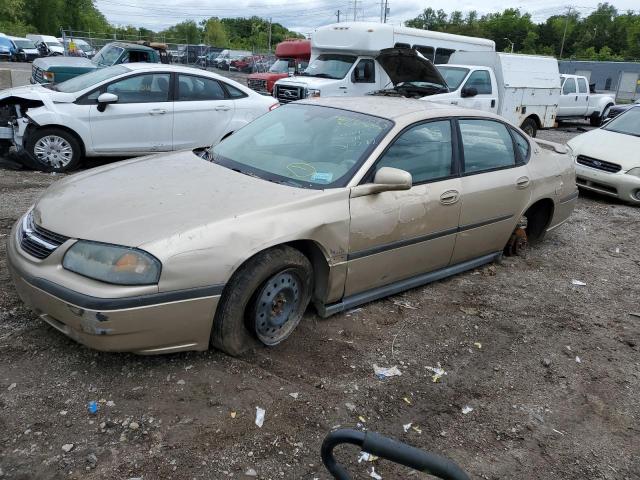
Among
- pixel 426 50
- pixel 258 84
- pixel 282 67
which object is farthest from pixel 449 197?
pixel 282 67

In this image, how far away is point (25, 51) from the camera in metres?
40.6

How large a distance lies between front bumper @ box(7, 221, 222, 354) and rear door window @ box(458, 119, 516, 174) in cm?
260

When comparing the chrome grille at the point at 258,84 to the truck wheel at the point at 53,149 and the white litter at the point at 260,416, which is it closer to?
the truck wheel at the point at 53,149

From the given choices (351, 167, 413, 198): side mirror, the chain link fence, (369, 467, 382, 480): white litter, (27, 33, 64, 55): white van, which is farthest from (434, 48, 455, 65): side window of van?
(27, 33, 64, 55): white van

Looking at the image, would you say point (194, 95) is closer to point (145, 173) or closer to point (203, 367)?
point (145, 173)

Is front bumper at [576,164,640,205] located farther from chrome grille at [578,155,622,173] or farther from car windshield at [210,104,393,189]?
car windshield at [210,104,393,189]

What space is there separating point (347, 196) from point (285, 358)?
113cm

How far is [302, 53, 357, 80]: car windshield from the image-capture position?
13297mm

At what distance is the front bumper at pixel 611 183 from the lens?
8055mm

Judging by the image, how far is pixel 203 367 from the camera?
320 centimetres

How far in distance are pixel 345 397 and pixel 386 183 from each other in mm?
1406

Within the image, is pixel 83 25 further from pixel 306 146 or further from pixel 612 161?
pixel 306 146

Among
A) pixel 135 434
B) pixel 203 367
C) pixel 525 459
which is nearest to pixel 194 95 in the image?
pixel 203 367

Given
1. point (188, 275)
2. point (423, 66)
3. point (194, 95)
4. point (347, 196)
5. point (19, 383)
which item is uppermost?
point (423, 66)
